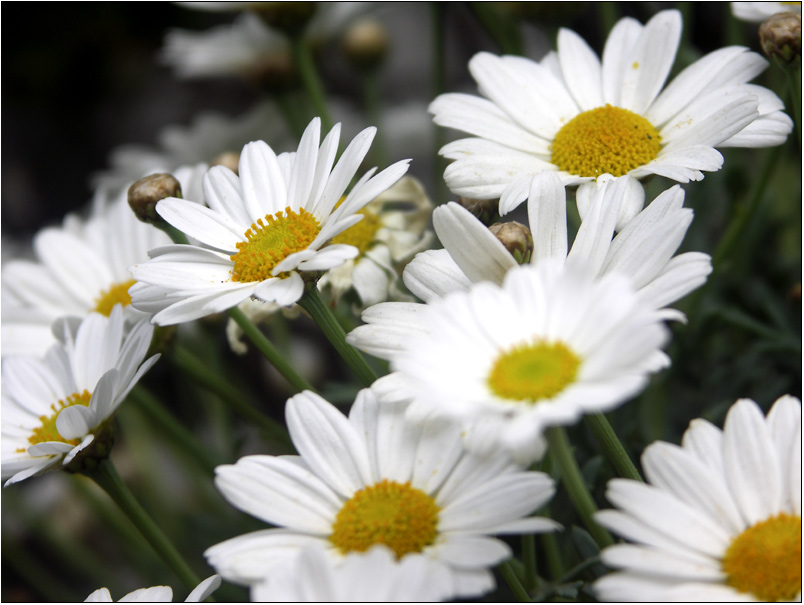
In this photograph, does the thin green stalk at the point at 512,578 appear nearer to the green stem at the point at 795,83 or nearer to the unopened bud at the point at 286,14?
the green stem at the point at 795,83

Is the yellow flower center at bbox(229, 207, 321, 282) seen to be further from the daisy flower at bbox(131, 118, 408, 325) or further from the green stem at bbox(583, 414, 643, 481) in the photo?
the green stem at bbox(583, 414, 643, 481)

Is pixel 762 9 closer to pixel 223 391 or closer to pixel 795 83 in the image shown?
pixel 795 83

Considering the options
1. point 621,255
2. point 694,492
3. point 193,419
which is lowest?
point 193,419

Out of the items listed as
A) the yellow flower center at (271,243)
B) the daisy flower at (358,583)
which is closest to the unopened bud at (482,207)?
the yellow flower center at (271,243)

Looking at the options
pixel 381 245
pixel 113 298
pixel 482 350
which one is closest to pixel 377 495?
pixel 482 350

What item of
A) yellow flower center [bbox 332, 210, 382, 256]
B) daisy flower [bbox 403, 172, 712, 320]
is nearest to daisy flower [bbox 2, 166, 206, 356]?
yellow flower center [bbox 332, 210, 382, 256]

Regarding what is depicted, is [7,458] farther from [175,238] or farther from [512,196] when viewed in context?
[512,196]

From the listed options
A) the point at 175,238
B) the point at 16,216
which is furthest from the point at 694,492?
the point at 16,216
